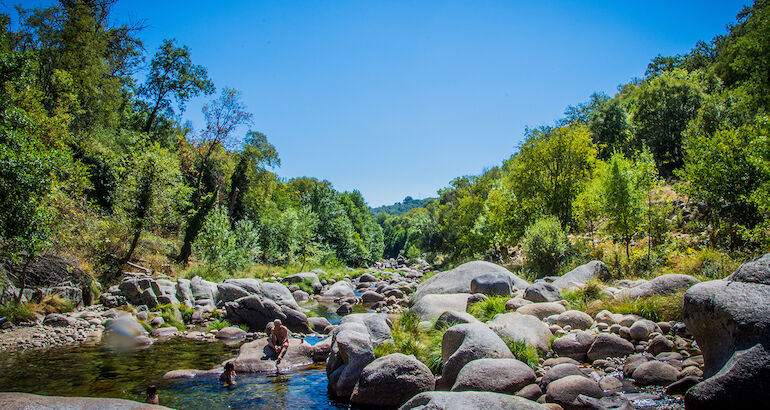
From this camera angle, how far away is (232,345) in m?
14.4

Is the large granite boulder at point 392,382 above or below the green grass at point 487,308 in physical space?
below

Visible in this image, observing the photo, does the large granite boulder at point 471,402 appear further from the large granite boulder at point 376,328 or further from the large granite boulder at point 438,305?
the large granite boulder at point 438,305

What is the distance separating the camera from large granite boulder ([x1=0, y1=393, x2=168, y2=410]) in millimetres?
5469

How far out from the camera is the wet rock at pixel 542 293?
14000 mm

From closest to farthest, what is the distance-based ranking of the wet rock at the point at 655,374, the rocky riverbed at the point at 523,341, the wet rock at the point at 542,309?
the rocky riverbed at the point at 523,341
the wet rock at the point at 655,374
the wet rock at the point at 542,309

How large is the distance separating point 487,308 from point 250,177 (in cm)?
3656

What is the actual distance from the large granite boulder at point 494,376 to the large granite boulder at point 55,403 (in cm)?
541

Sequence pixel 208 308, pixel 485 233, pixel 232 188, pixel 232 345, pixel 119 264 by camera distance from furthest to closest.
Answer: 1. pixel 232 188
2. pixel 485 233
3. pixel 119 264
4. pixel 208 308
5. pixel 232 345

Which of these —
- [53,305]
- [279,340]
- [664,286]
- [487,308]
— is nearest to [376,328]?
[279,340]

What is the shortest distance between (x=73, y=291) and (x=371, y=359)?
50.2 ft

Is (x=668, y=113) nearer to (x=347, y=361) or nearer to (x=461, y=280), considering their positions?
(x=461, y=280)

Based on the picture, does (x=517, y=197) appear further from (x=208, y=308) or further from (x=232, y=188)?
(x=232, y=188)

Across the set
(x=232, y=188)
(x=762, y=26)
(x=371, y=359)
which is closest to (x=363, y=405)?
(x=371, y=359)

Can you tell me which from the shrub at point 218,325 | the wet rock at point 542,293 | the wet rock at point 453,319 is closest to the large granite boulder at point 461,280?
the wet rock at point 542,293
